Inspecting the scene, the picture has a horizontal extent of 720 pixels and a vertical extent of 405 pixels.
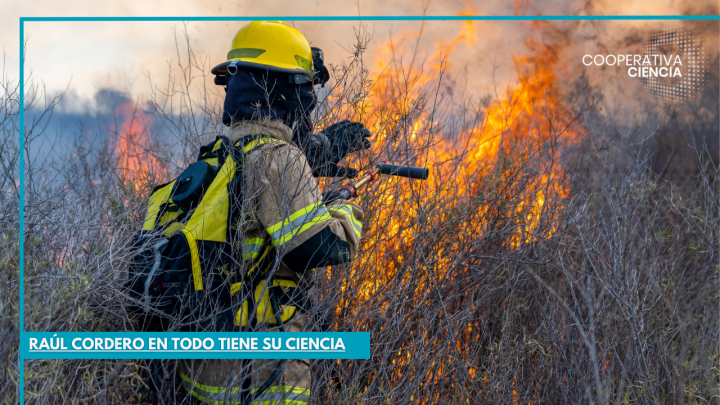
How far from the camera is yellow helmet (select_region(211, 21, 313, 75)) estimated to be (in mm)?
2406

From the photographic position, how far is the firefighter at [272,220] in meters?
2.09

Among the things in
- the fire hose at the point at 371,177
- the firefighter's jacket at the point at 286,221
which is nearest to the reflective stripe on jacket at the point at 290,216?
the firefighter's jacket at the point at 286,221

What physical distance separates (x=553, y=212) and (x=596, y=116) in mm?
1929

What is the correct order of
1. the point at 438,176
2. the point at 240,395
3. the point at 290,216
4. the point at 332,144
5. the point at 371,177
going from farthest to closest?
the point at 438,176 → the point at 332,144 → the point at 371,177 → the point at 240,395 → the point at 290,216

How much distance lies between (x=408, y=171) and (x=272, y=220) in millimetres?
883

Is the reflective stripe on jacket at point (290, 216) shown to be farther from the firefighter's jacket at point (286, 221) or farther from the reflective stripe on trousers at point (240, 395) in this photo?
the reflective stripe on trousers at point (240, 395)

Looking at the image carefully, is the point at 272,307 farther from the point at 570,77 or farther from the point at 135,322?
the point at 570,77

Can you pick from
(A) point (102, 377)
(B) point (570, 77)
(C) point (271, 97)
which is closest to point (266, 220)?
(C) point (271, 97)

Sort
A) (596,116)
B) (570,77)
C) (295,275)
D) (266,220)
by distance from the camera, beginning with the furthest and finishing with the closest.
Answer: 1. (570,77)
2. (596,116)
3. (295,275)
4. (266,220)

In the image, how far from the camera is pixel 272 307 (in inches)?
85.7

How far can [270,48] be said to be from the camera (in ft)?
7.97

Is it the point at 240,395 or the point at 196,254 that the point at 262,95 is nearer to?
the point at 196,254

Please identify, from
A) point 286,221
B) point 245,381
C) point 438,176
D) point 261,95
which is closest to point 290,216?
point 286,221

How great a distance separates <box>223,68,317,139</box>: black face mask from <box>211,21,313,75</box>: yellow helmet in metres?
0.04
